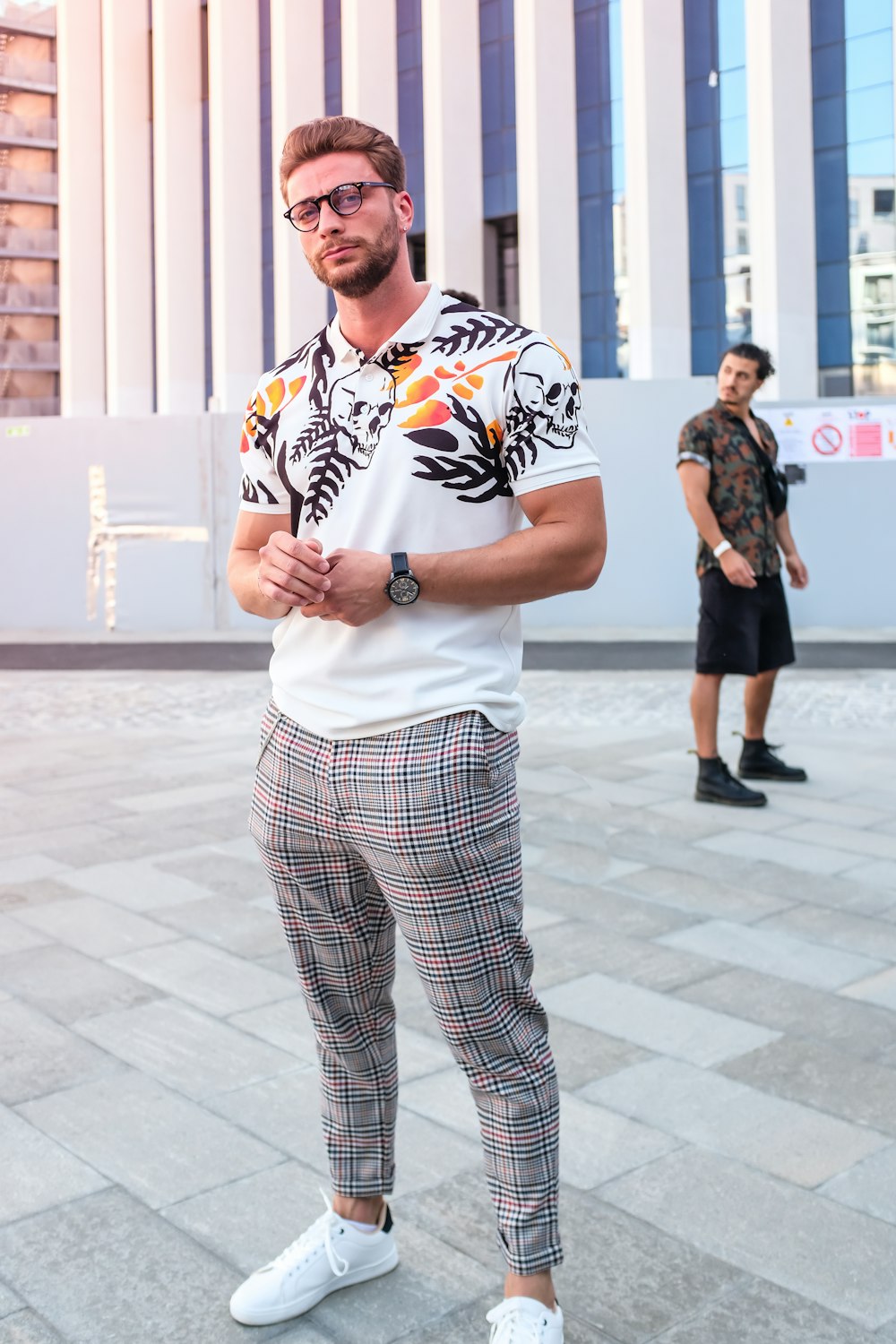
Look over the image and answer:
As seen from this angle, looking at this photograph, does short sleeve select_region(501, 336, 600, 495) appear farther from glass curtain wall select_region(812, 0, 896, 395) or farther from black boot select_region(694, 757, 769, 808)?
glass curtain wall select_region(812, 0, 896, 395)

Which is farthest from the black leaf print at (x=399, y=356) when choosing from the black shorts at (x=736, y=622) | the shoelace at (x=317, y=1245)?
the black shorts at (x=736, y=622)

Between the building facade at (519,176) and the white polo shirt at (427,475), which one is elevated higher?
the building facade at (519,176)

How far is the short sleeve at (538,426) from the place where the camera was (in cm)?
204

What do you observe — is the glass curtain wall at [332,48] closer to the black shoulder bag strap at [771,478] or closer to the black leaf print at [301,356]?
the black shoulder bag strap at [771,478]

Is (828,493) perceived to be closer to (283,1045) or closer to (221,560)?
(221,560)

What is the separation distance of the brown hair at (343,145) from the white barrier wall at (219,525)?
37.0ft

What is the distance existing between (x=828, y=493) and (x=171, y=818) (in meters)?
8.78

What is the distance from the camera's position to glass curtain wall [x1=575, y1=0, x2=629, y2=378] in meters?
35.8

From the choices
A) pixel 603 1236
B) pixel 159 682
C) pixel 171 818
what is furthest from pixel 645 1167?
pixel 159 682

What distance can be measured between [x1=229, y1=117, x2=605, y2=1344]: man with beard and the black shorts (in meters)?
4.03

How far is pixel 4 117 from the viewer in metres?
66.3

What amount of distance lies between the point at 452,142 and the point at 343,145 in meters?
37.2

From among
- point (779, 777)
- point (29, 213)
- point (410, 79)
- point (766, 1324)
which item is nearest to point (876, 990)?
point (766, 1324)

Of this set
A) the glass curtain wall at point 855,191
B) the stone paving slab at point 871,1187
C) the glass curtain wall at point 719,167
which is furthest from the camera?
the glass curtain wall at point 719,167
